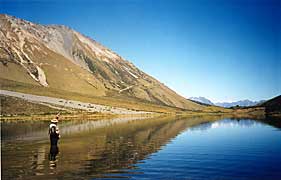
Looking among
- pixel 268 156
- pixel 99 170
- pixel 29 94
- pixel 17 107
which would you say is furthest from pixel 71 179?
pixel 29 94

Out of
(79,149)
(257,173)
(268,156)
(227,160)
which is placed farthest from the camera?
(79,149)

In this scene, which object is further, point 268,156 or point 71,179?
point 268,156

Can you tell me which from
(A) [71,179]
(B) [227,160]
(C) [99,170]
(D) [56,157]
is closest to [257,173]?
(B) [227,160]

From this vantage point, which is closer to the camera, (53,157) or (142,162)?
(142,162)

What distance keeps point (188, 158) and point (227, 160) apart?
3689mm

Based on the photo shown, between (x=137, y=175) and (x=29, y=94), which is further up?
(x=29, y=94)

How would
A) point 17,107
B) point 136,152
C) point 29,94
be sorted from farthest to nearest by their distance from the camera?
1. point 29,94
2. point 17,107
3. point 136,152

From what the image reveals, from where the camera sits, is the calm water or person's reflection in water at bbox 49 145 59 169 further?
person's reflection in water at bbox 49 145 59 169

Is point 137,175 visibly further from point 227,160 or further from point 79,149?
point 79,149

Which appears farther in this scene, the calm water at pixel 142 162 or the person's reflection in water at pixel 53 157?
the person's reflection in water at pixel 53 157

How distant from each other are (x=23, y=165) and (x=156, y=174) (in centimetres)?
1202

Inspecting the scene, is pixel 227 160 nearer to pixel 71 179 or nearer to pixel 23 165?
pixel 71 179

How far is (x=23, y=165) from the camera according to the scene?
26.9 meters

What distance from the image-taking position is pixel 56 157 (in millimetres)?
31016
